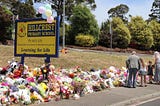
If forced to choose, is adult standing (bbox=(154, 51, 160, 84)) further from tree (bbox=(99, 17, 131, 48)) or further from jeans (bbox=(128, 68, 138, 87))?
tree (bbox=(99, 17, 131, 48))

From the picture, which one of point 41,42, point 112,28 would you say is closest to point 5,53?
point 41,42

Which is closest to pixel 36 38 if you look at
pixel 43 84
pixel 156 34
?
pixel 43 84

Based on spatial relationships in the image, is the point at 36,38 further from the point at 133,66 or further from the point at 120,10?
the point at 120,10

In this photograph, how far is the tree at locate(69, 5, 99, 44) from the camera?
182ft

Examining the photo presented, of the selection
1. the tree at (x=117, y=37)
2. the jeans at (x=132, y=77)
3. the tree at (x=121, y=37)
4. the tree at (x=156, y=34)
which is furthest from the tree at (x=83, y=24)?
the jeans at (x=132, y=77)

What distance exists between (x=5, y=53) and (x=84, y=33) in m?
29.1

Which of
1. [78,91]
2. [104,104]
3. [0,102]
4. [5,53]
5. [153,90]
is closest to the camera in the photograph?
[0,102]

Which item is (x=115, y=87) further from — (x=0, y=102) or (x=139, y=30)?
(x=139, y=30)

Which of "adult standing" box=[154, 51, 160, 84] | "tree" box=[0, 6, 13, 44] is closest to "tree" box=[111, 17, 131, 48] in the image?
"tree" box=[0, 6, 13, 44]

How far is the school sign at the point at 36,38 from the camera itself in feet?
46.5

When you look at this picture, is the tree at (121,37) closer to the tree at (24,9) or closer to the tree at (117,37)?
the tree at (117,37)

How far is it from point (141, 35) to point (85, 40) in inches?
515

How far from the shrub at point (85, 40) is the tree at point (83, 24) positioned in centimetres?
142

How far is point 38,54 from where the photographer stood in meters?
14.6
